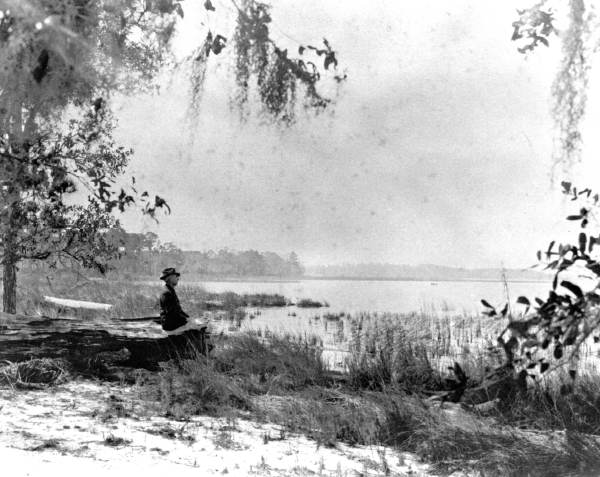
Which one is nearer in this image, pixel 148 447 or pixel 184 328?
pixel 148 447

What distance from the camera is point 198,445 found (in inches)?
175

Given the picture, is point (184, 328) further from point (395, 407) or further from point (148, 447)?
point (148, 447)

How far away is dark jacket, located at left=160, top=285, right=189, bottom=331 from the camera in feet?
26.7

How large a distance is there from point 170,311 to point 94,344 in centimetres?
124

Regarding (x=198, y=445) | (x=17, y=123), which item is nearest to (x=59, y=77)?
(x=17, y=123)

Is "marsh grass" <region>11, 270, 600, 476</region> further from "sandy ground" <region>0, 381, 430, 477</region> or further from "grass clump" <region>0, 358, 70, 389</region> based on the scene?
"grass clump" <region>0, 358, 70, 389</region>

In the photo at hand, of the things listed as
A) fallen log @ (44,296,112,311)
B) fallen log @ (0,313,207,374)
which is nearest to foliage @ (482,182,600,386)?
fallen log @ (0,313,207,374)

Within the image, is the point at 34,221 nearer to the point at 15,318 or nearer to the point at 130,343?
the point at 15,318

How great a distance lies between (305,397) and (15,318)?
657 cm

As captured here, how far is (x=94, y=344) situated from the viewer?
819cm

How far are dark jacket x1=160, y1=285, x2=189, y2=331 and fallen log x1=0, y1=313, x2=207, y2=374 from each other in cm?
19

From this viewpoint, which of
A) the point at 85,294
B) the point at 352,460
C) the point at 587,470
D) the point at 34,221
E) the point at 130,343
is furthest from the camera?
the point at 85,294

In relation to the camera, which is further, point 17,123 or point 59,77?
point 17,123

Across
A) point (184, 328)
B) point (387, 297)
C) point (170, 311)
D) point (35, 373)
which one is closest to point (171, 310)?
point (170, 311)
